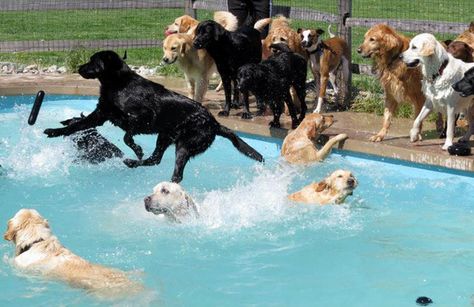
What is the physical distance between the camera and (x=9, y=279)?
6.48 meters

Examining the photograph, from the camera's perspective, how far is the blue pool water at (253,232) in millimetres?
6480

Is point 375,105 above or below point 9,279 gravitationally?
above

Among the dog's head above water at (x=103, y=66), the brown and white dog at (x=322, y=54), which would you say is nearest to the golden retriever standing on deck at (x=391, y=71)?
the brown and white dog at (x=322, y=54)

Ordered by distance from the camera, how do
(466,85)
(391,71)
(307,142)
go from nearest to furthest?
(466,85) → (307,142) → (391,71)

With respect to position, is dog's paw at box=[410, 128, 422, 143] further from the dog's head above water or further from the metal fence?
the dog's head above water

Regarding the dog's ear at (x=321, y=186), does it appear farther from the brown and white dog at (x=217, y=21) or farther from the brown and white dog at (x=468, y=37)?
the brown and white dog at (x=217, y=21)

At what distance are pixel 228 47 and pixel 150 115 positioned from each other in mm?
2964

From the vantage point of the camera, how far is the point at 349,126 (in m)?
10.7

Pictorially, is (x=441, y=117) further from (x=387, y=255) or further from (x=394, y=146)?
(x=387, y=255)

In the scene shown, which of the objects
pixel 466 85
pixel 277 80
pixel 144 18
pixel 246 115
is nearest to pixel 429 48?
pixel 466 85

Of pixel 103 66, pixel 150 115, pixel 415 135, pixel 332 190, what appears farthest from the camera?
pixel 415 135

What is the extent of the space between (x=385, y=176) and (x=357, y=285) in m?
2.89

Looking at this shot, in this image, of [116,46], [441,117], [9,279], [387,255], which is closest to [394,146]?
[441,117]

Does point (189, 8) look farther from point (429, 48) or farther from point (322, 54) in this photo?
point (429, 48)
